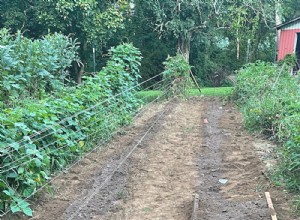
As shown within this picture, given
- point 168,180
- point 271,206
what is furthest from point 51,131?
point 271,206

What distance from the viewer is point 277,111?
7.33 meters

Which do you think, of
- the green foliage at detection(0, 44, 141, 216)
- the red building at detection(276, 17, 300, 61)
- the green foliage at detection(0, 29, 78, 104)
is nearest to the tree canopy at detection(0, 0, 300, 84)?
the red building at detection(276, 17, 300, 61)

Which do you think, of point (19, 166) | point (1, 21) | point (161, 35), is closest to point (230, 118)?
point (19, 166)

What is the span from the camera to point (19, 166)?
407cm

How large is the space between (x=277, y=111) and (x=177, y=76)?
649cm

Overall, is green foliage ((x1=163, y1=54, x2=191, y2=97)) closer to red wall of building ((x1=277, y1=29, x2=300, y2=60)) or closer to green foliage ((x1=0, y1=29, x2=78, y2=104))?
green foliage ((x1=0, y1=29, x2=78, y2=104))

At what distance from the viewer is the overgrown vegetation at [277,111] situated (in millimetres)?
4812

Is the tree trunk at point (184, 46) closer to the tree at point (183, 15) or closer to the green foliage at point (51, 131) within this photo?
the tree at point (183, 15)

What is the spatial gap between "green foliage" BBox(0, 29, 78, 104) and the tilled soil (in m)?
1.87

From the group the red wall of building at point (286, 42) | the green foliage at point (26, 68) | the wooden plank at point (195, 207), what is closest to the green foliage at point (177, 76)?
the green foliage at point (26, 68)

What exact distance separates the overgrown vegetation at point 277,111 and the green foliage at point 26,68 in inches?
177

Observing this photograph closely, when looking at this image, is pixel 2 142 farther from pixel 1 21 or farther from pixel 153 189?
pixel 1 21

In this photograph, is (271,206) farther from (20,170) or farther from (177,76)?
(177,76)

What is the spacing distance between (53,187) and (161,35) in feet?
49.7
